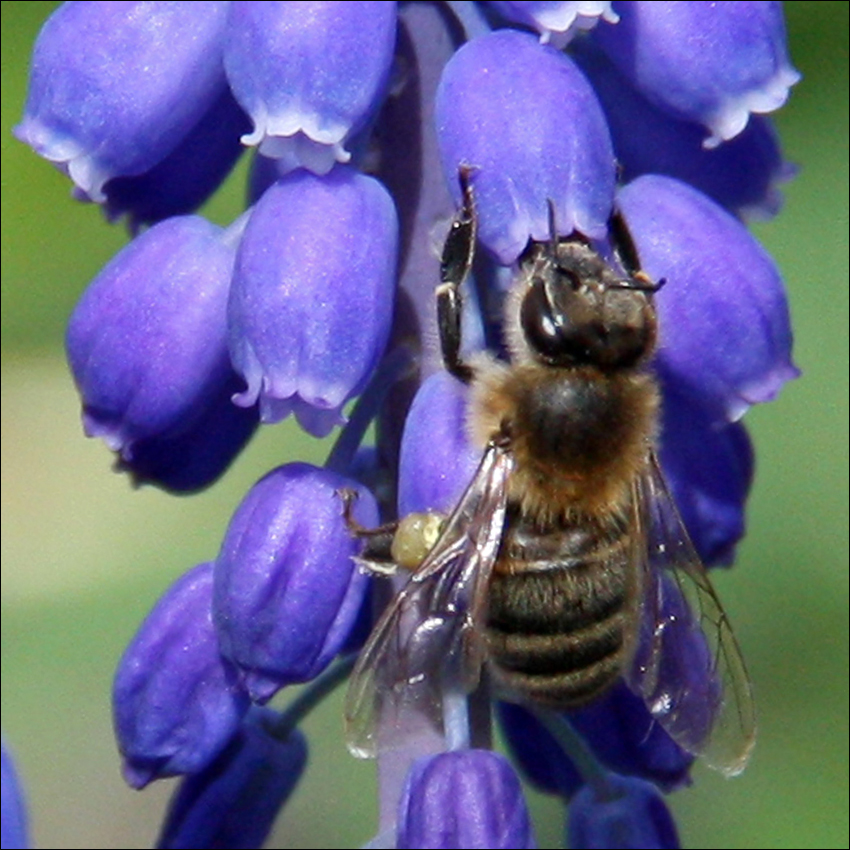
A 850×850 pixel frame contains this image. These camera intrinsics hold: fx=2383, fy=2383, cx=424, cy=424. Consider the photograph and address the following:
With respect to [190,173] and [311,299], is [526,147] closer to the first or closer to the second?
[311,299]

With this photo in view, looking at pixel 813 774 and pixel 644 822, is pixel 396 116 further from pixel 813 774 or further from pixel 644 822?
pixel 813 774

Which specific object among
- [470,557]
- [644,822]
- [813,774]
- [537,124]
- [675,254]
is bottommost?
[813,774]

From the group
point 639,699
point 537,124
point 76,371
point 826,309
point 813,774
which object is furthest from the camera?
point 826,309

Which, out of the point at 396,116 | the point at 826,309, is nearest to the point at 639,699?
the point at 396,116

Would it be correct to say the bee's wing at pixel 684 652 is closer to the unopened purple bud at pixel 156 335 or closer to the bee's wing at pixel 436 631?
the bee's wing at pixel 436 631

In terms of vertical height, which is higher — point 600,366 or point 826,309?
point 600,366

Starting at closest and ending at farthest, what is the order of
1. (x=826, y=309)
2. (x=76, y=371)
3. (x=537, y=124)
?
(x=537, y=124), (x=76, y=371), (x=826, y=309)
